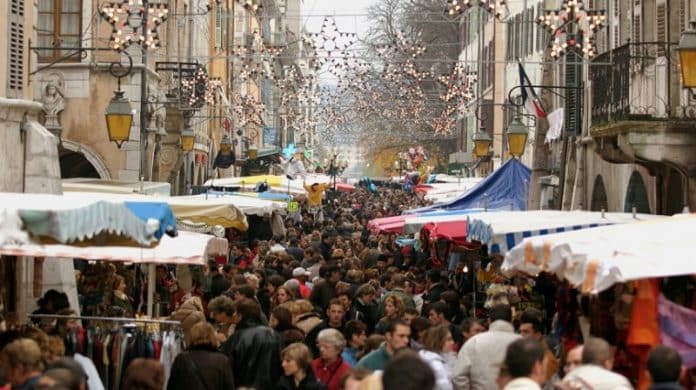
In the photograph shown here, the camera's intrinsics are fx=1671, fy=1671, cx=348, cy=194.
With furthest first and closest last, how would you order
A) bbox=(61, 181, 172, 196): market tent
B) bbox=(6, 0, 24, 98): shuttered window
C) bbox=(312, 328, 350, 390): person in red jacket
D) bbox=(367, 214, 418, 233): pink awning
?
1. bbox=(367, 214, 418, 233): pink awning
2. bbox=(61, 181, 172, 196): market tent
3. bbox=(6, 0, 24, 98): shuttered window
4. bbox=(312, 328, 350, 390): person in red jacket

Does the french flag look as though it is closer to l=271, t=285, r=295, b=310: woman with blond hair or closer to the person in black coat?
l=271, t=285, r=295, b=310: woman with blond hair

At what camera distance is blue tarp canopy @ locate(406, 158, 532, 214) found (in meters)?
28.8

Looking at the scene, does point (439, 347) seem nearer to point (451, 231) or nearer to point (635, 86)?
point (451, 231)

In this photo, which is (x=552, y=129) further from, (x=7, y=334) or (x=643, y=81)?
(x=7, y=334)

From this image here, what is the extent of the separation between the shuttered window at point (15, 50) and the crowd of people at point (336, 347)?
2.73 metres

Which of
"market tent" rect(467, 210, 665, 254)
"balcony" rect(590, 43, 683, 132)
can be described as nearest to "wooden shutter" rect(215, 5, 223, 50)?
"balcony" rect(590, 43, 683, 132)

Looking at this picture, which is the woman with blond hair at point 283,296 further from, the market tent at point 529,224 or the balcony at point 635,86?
the balcony at point 635,86

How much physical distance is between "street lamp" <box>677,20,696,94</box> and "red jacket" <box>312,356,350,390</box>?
548 cm

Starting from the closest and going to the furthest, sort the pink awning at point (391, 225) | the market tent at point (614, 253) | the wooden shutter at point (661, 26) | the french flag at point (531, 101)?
1. the market tent at point (614, 253)
2. the wooden shutter at point (661, 26)
3. the pink awning at point (391, 225)
4. the french flag at point (531, 101)

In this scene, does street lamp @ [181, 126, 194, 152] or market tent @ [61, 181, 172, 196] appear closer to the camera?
market tent @ [61, 181, 172, 196]

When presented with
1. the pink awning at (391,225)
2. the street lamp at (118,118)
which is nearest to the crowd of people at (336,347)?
the street lamp at (118,118)

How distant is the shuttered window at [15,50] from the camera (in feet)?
66.0

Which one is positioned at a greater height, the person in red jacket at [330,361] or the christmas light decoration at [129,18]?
the christmas light decoration at [129,18]

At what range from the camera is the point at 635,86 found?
26.0 metres
